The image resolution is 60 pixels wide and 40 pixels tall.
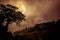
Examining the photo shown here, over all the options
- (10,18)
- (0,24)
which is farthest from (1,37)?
(10,18)

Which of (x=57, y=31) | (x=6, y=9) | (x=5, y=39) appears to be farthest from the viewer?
(x=57, y=31)

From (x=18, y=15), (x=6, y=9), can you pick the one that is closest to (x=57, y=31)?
(x=18, y=15)

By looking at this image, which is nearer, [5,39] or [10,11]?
[5,39]

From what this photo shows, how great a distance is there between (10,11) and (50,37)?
98.8 feet

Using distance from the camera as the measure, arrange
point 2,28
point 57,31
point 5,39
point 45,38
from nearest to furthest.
Result: point 5,39
point 2,28
point 45,38
point 57,31

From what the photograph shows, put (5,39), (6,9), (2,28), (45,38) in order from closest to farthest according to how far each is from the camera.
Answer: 1. (5,39)
2. (2,28)
3. (6,9)
4. (45,38)

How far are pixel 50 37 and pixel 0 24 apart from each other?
1310 inches

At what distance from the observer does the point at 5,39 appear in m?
91.9

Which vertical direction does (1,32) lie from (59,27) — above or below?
below

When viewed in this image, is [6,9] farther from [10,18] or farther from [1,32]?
[1,32]

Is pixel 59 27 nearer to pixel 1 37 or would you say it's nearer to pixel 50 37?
pixel 50 37

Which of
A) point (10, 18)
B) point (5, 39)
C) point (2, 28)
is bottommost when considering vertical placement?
point (5, 39)

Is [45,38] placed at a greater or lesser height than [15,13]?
lesser

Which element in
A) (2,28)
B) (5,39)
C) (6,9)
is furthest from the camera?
(6,9)
